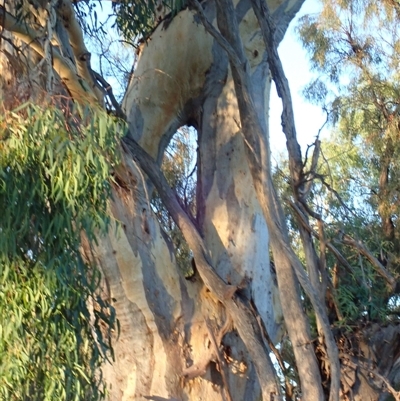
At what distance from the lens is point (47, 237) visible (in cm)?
364

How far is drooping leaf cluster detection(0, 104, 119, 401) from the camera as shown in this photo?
352 cm

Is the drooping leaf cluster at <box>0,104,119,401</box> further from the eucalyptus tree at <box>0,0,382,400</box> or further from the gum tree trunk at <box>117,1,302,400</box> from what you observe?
the gum tree trunk at <box>117,1,302,400</box>

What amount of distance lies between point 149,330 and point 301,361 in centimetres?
95

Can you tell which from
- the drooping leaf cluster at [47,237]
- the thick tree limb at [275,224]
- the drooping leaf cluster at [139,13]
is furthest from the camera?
the drooping leaf cluster at [139,13]

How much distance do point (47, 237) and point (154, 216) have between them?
4.29ft

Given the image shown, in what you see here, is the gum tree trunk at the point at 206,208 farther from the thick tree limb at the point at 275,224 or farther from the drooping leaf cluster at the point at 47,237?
the drooping leaf cluster at the point at 47,237

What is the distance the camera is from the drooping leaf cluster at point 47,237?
352cm

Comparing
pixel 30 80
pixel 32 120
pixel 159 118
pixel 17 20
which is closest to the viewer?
pixel 32 120

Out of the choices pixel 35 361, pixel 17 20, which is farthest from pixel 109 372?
pixel 17 20

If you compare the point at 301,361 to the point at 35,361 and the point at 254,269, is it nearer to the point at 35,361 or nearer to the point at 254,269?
the point at 254,269

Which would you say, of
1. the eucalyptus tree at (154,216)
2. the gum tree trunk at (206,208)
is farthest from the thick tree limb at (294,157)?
the gum tree trunk at (206,208)

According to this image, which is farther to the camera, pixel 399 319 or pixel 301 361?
pixel 399 319

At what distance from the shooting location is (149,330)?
4.63m

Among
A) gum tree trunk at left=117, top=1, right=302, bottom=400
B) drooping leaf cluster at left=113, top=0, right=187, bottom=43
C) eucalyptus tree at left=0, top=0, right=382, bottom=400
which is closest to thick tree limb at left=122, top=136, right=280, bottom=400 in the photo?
eucalyptus tree at left=0, top=0, right=382, bottom=400
